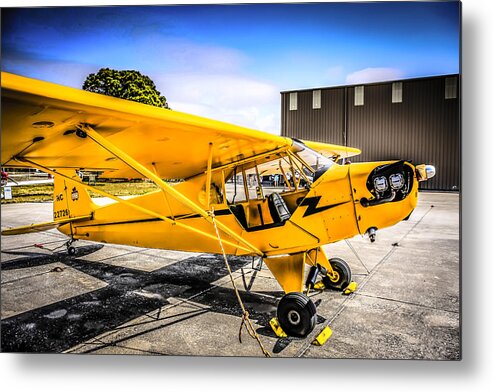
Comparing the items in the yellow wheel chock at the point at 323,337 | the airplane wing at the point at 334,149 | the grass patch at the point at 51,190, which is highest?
the airplane wing at the point at 334,149

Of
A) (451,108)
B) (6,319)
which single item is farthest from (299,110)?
(6,319)

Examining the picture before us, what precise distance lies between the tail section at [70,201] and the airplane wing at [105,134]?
1187 mm

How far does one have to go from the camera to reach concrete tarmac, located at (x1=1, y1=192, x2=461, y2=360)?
233 cm

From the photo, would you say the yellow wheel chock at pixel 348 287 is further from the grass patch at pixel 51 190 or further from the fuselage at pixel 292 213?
the grass patch at pixel 51 190

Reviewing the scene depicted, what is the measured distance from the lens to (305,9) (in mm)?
2553

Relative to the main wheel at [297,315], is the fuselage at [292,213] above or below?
above

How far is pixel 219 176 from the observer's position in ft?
10.4

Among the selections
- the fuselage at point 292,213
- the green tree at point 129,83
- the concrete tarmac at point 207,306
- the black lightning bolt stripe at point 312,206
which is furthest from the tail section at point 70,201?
the black lightning bolt stripe at point 312,206

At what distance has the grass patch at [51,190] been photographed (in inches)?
115

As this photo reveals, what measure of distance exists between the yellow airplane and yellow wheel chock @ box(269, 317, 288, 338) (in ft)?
0.13

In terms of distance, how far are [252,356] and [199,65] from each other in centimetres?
229

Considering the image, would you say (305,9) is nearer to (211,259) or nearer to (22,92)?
(22,92)

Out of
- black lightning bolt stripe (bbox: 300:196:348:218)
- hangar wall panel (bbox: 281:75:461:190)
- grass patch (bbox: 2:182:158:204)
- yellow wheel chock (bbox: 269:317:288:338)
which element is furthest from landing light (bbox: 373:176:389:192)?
grass patch (bbox: 2:182:158:204)

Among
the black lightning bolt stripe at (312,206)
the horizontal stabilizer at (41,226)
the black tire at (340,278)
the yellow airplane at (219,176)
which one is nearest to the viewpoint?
the yellow airplane at (219,176)
